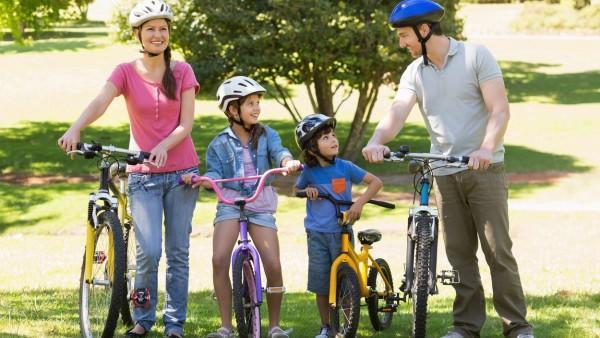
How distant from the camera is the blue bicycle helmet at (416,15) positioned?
6.79 metres

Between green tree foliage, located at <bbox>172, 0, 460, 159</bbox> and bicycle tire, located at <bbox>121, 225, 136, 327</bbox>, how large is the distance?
52.5 ft

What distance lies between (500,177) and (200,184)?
1.85m

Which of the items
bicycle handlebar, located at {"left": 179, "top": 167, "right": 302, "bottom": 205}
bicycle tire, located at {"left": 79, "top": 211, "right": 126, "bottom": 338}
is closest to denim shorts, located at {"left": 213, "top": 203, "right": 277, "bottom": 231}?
bicycle handlebar, located at {"left": 179, "top": 167, "right": 302, "bottom": 205}

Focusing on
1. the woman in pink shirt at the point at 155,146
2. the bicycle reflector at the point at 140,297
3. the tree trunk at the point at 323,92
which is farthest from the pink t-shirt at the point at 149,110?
the tree trunk at the point at 323,92

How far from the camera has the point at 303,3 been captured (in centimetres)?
2347

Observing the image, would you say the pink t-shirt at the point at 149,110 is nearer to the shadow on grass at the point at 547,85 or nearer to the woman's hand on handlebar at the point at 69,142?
the woman's hand on handlebar at the point at 69,142

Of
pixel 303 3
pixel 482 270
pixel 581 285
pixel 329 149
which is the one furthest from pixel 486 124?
pixel 303 3

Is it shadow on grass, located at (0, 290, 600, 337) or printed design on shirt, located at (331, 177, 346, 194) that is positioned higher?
printed design on shirt, located at (331, 177, 346, 194)

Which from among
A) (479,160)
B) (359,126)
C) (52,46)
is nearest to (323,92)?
(359,126)

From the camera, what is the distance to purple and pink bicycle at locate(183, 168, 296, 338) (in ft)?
22.4

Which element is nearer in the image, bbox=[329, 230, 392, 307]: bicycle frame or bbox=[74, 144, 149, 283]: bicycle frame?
bbox=[74, 144, 149, 283]: bicycle frame

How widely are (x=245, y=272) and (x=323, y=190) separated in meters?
0.87

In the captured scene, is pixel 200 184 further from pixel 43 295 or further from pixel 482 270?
pixel 482 270

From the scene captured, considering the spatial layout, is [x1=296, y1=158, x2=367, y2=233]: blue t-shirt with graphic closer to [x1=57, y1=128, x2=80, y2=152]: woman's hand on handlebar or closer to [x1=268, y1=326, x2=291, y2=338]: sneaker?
[x1=268, y1=326, x2=291, y2=338]: sneaker
